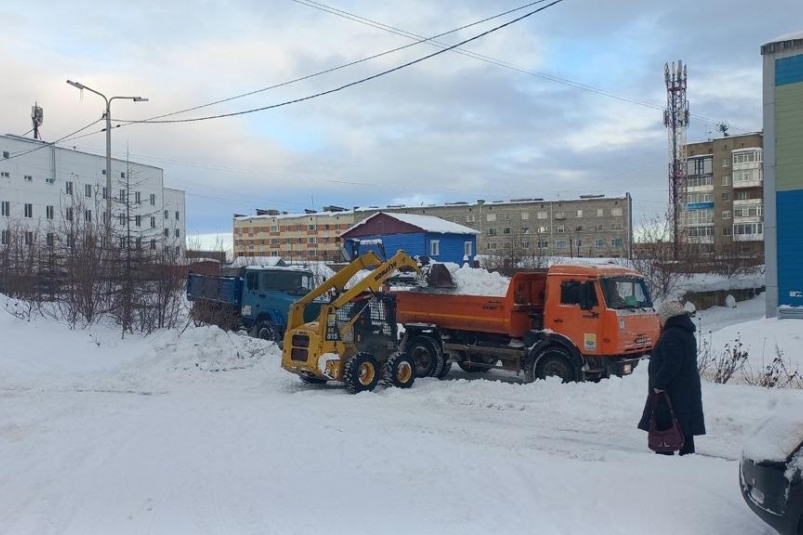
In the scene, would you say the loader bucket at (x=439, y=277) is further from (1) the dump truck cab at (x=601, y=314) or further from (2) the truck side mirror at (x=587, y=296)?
(2) the truck side mirror at (x=587, y=296)

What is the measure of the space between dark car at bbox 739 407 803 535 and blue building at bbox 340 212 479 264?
3992 cm

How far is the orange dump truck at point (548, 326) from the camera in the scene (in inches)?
482

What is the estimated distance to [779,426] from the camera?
16.8 feet

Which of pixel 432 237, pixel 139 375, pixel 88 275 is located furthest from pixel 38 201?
pixel 139 375

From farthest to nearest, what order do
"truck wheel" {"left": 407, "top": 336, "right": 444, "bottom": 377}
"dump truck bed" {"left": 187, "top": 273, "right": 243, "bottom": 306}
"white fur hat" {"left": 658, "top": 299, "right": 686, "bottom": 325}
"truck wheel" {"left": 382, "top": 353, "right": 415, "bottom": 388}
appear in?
1. "dump truck bed" {"left": 187, "top": 273, "right": 243, "bottom": 306}
2. "truck wheel" {"left": 407, "top": 336, "right": 444, "bottom": 377}
3. "truck wheel" {"left": 382, "top": 353, "right": 415, "bottom": 388}
4. "white fur hat" {"left": 658, "top": 299, "right": 686, "bottom": 325}

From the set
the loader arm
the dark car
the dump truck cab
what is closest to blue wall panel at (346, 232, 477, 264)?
the loader arm

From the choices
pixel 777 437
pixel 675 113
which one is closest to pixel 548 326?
pixel 777 437

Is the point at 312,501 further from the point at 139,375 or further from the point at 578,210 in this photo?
the point at 578,210

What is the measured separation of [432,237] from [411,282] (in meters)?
31.0

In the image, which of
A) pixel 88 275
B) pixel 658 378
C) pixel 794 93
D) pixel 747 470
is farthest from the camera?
pixel 794 93

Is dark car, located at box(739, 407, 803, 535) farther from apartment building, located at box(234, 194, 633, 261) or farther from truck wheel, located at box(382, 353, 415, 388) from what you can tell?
apartment building, located at box(234, 194, 633, 261)

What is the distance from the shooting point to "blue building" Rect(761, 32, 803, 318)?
21.2 m

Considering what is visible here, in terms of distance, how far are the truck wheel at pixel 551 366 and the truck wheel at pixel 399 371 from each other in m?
2.25

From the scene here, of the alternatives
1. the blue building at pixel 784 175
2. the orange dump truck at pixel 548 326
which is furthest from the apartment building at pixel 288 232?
the orange dump truck at pixel 548 326
